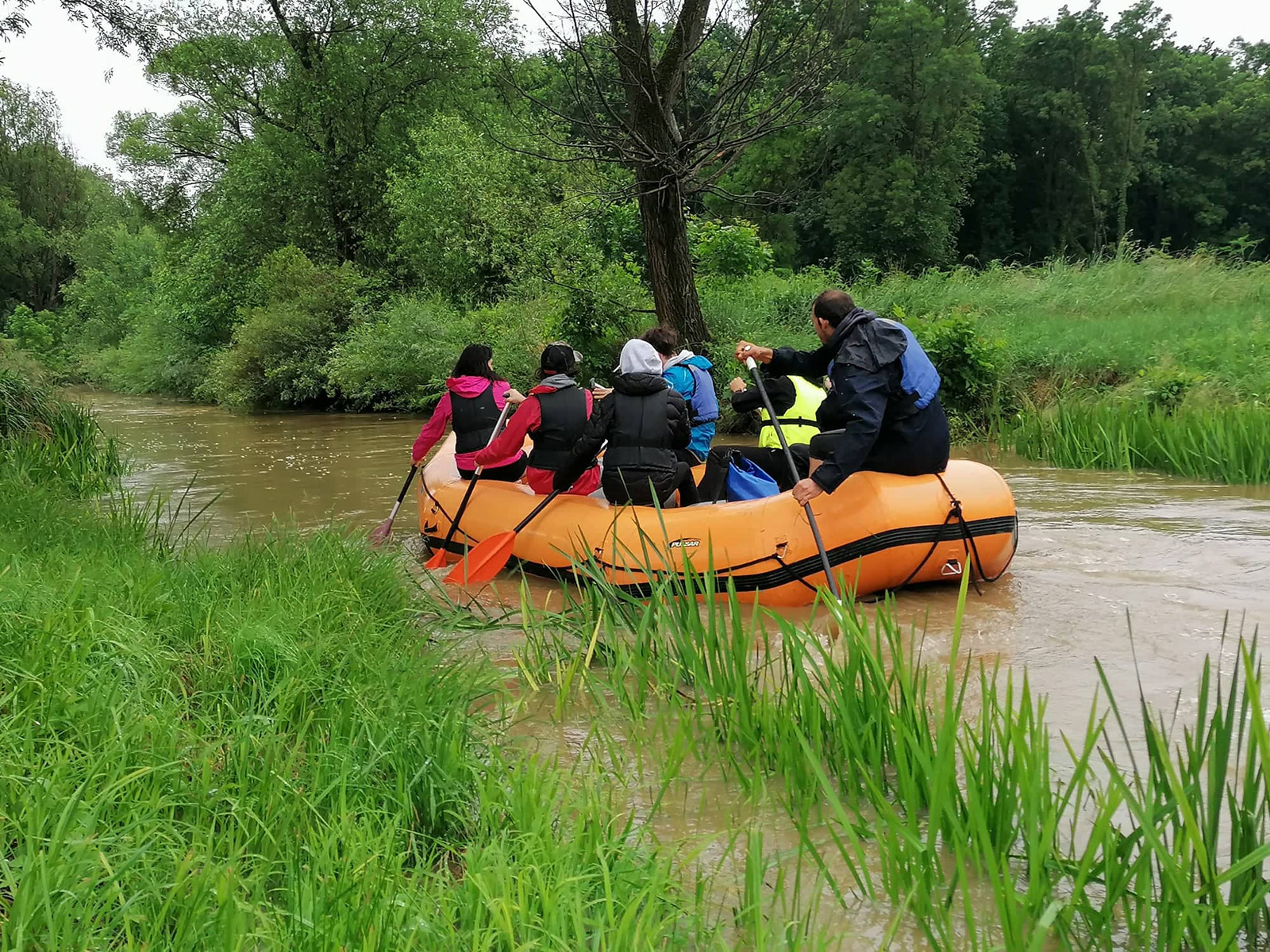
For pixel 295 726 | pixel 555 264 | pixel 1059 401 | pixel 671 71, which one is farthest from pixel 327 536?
pixel 555 264

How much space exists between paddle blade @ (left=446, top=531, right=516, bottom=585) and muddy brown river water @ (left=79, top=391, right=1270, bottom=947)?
1.25m

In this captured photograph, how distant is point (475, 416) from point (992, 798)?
18.4 ft

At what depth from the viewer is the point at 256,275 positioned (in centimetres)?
2470

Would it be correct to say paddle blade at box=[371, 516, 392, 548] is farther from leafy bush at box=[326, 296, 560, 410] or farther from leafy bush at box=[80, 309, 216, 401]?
leafy bush at box=[80, 309, 216, 401]

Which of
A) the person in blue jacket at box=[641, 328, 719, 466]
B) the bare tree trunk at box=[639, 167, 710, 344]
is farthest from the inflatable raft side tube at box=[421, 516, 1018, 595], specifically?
the bare tree trunk at box=[639, 167, 710, 344]

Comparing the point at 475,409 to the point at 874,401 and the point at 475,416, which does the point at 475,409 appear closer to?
the point at 475,416

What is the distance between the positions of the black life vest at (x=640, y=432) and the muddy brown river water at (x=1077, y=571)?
4.95ft

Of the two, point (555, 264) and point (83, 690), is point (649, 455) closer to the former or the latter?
point (83, 690)

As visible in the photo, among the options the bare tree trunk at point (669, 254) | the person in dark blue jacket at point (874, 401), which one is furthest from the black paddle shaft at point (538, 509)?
the bare tree trunk at point (669, 254)

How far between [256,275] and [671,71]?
1810cm

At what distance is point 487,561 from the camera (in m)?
6.08

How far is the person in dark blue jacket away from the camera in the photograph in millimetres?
5027

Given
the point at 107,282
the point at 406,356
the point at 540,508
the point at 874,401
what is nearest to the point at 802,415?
the point at 874,401

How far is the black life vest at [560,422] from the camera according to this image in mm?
6484
